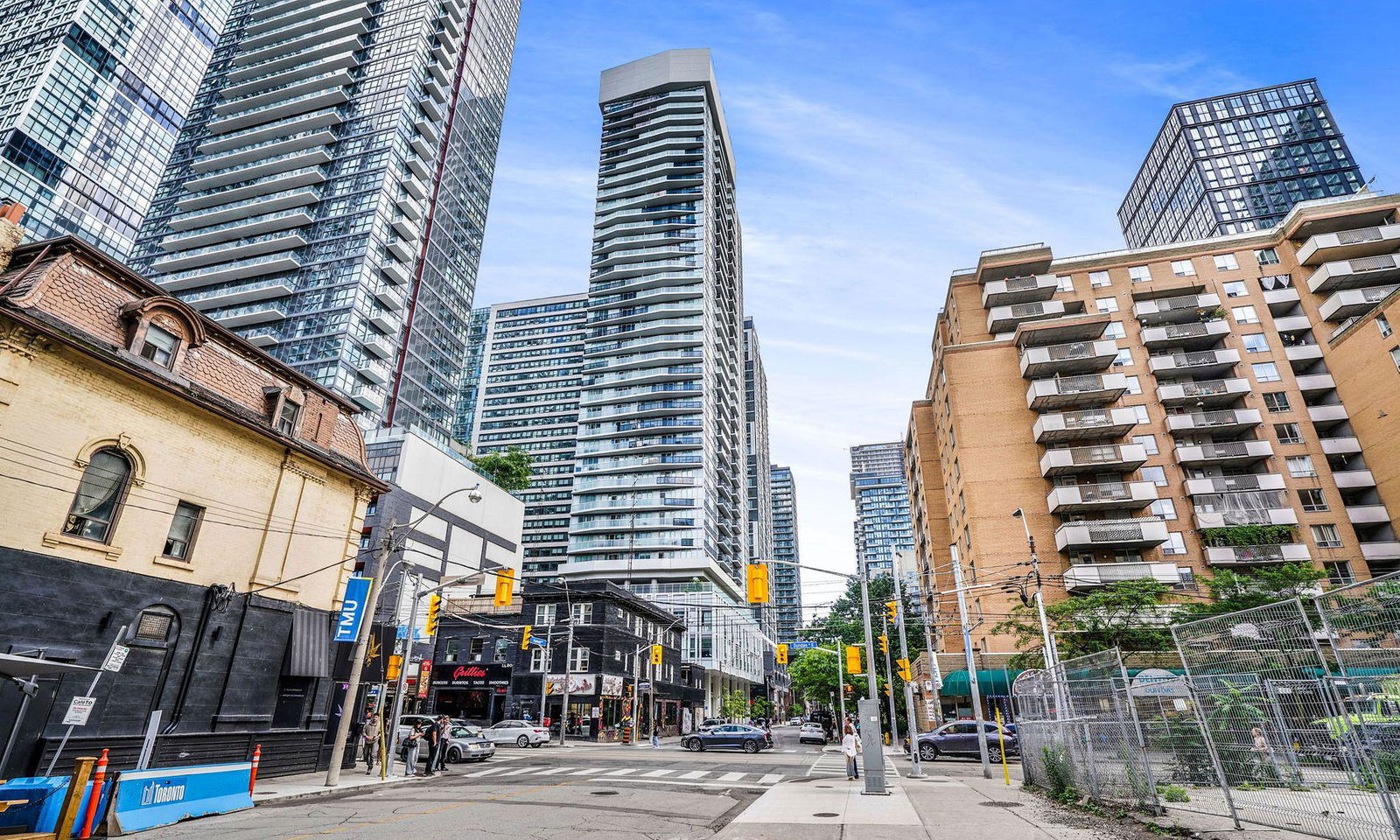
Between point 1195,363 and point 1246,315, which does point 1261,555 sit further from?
point 1246,315

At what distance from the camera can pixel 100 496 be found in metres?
16.6

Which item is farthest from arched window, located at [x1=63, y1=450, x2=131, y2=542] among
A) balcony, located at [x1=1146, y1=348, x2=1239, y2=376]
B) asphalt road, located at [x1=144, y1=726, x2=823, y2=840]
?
balcony, located at [x1=1146, y1=348, x2=1239, y2=376]

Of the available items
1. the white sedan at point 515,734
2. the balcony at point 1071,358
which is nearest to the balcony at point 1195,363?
the balcony at point 1071,358

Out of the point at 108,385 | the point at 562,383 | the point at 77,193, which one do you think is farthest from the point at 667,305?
the point at 108,385

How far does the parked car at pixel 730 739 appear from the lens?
3559cm

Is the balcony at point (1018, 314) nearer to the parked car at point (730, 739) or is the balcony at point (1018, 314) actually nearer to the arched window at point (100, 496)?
the parked car at point (730, 739)

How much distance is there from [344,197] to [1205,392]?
3710 inches

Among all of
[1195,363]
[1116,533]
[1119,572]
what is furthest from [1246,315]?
[1119,572]

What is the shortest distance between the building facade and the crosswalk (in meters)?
6.47

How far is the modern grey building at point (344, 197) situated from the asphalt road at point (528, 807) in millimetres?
62008

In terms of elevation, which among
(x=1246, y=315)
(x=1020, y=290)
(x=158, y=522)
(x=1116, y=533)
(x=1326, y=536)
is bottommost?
(x=158, y=522)

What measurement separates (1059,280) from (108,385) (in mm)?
63762

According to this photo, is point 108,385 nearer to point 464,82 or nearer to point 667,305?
point 667,305

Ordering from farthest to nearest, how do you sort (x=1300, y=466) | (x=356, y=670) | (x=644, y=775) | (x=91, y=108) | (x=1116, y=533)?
(x=91, y=108), (x=1300, y=466), (x=1116, y=533), (x=644, y=775), (x=356, y=670)
